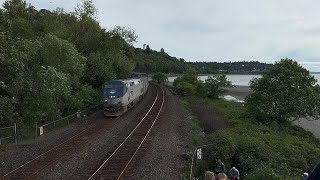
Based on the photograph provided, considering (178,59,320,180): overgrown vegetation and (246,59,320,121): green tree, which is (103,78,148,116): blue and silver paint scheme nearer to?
(178,59,320,180): overgrown vegetation

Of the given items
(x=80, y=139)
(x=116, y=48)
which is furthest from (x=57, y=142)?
(x=116, y=48)

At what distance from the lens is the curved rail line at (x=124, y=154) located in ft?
61.7

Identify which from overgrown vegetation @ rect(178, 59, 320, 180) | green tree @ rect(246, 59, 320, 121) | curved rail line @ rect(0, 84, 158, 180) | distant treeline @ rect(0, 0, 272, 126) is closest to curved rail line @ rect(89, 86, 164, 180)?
curved rail line @ rect(0, 84, 158, 180)

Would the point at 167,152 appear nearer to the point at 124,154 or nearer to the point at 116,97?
the point at 124,154

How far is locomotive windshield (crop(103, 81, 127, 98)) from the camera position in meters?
37.8

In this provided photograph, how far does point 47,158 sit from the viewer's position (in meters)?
22.1

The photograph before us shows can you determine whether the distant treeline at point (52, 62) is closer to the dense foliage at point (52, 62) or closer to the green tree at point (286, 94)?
the dense foliage at point (52, 62)

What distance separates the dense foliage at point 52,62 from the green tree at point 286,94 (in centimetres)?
1816

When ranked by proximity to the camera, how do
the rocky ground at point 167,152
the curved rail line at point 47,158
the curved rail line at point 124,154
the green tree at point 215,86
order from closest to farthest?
the curved rail line at point 124,154, the curved rail line at point 47,158, the rocky ground at point 167,152, the green tree at point 215,86

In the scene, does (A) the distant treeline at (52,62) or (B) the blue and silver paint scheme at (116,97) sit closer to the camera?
(A) the distant treeline at (52,62)

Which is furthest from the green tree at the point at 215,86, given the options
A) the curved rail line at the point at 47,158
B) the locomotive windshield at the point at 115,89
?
the curved rail line at the point at 47,158

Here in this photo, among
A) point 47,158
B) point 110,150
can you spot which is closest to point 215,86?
point 110,150

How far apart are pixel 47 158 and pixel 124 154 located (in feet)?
13.8

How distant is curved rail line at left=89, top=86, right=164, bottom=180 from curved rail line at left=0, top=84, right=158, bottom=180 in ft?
9.25
